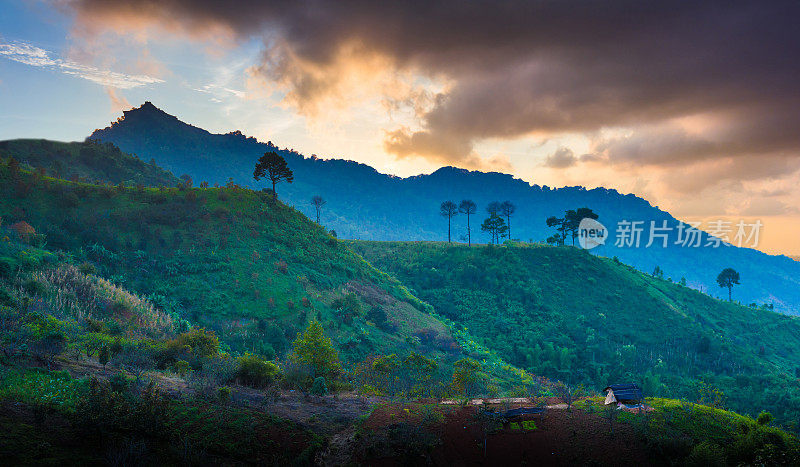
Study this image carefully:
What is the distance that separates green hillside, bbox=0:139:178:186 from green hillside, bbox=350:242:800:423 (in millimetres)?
53527

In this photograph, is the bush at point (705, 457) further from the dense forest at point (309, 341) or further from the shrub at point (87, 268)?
the shrub at point (87, 268)

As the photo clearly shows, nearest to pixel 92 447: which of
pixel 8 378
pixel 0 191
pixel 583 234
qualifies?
pixel 8 378

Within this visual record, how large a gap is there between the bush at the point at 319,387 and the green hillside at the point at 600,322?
4296 centimetres

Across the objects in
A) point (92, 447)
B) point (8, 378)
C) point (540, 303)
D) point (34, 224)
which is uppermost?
point (34, 224)

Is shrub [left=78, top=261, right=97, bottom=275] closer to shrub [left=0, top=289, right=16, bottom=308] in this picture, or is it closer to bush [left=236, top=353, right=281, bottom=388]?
shrub [left=0, top=289, right=16, bottom=308]

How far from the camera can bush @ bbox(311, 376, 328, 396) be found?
25.4 metres

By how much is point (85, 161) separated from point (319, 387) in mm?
90476

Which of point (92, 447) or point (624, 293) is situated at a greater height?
point (92, 447)

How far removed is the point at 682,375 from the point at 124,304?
254ft

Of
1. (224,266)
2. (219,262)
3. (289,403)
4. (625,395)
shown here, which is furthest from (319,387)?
(219,262)

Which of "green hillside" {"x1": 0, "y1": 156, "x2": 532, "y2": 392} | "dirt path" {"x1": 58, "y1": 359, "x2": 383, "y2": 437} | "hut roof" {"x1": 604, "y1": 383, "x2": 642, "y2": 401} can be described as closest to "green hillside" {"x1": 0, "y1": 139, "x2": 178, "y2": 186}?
"green hillside" {"x1": 0, "y1": 156, "x2": 532, "y2": 392}

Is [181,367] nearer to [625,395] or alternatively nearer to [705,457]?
[625,395]

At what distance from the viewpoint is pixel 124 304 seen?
3397 centimetres

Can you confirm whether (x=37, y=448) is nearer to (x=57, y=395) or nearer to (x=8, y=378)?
(x=57, y=395)
